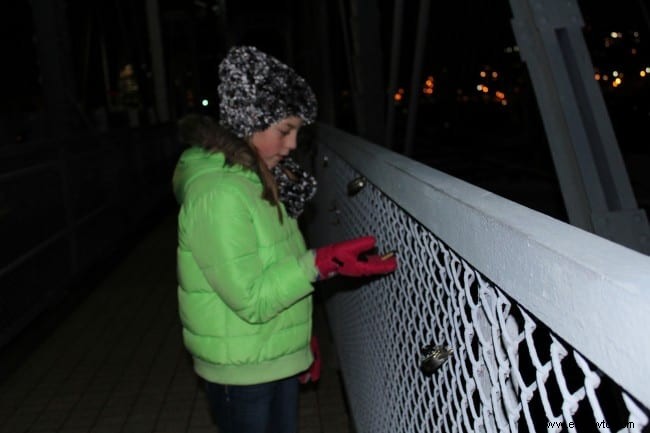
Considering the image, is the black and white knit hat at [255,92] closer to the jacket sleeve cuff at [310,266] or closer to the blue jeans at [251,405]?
the jacket sleeve cuff at [310,266]

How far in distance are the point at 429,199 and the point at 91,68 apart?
15.7 m

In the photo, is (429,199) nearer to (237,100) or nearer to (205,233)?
(205,233)

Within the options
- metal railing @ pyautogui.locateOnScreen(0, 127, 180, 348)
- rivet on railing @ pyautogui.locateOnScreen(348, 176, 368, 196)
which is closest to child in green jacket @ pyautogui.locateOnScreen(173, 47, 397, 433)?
rivet on railing @ pyautogui.locateOnScreen(348, 176, 368, 196)

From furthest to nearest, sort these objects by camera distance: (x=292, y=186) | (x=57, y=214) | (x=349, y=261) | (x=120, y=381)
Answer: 1. (x=57, y=214)
2. (x=120, y=381)
3. (x=292, y=186)
4. (x=349, y=261)

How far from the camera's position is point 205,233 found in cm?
203

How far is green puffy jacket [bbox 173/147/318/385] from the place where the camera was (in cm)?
203

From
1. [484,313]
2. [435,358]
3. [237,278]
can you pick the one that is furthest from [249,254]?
[484,313]

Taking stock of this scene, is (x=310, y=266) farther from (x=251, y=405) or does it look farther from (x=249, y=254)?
(x=251, y=405)

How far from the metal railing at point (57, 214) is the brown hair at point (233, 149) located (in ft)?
9.95

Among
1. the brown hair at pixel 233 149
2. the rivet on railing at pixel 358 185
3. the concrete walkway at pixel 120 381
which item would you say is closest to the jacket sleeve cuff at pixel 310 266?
the brown hair at pixel 233 149

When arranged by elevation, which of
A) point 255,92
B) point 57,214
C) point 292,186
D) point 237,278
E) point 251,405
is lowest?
point 251,405

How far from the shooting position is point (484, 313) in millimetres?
1360

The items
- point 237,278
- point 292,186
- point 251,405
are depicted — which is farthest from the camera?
point 292,186

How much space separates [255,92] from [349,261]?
0.60 meters
